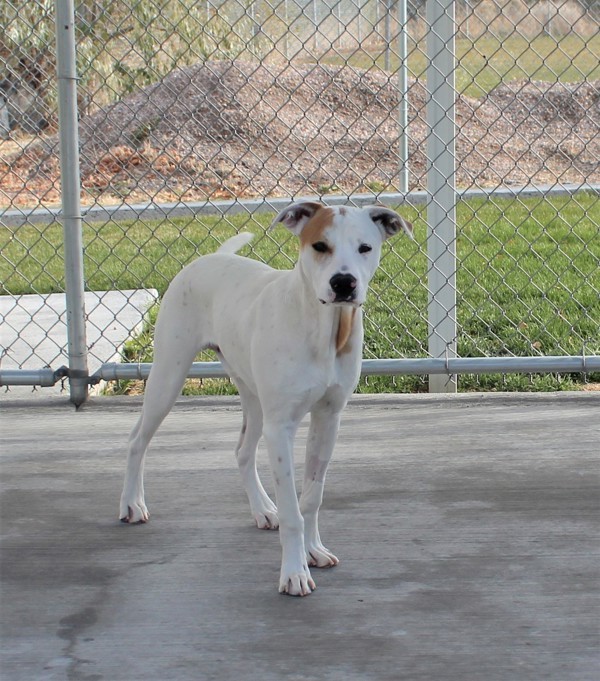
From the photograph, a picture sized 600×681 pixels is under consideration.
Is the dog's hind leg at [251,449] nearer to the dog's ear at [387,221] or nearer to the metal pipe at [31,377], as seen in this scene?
the dog's ear at [387,221]

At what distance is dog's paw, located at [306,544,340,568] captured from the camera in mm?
2959

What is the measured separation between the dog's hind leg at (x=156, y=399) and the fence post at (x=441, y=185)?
171 centimetres

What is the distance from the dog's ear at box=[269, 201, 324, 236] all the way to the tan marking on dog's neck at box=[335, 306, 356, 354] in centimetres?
26

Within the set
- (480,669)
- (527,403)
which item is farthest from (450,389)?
(480,669)

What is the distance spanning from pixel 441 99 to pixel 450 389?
132 centimetres

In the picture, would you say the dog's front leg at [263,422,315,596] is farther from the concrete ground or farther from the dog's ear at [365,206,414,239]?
the dog's ear at [365,206,414,239]

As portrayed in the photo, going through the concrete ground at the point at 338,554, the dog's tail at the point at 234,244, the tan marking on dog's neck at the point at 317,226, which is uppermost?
the tan marking on dog's neck at the point at 317,226

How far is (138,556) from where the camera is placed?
308 centimetres

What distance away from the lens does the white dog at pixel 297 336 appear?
270cm

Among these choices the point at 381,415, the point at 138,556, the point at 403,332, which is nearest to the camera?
the point at 138,556

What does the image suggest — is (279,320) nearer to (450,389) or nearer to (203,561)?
(203,561)

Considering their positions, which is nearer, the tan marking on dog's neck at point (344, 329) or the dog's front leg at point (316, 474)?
the tan marking on dog's neck at point (344, 329)

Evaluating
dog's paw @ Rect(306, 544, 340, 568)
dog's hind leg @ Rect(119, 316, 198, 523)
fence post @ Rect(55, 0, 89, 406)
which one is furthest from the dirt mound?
dog's paw @ Rect(306, 544, 340, 568)

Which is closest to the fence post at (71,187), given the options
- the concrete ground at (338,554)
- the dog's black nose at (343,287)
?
the concrete ground at (338,554)
